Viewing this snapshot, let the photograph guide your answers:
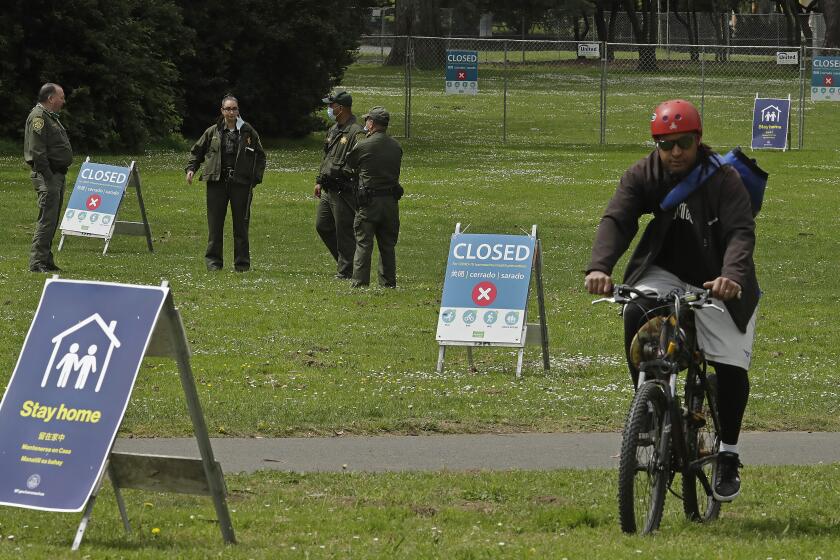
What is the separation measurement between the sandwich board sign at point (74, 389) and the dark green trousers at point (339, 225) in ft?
33.7

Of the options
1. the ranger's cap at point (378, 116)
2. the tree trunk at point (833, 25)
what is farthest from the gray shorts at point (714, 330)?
the tree trunk at point (833, 25)

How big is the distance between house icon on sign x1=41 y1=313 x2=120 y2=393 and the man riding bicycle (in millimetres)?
1970

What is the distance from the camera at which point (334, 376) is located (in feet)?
36.1

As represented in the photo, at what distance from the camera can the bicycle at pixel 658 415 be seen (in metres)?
6.04

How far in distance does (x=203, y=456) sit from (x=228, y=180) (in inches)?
440

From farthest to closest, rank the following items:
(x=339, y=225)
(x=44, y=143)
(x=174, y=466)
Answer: (x=339, y=225), (x=44, y=143), (x=174, y=466)

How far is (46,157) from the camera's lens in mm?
16016

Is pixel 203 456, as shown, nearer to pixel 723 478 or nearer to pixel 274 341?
pixel 723 478

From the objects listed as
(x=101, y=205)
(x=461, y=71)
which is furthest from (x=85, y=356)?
(x=461, y=71)

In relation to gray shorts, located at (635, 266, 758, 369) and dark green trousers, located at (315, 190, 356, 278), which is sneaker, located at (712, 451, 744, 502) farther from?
dark green trousers, located at (315, 190, 356, 278)

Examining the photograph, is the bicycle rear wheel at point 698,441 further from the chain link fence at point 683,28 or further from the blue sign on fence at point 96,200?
the chain link fence at point 683,28

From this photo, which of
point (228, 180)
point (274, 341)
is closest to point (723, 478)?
point (274, 341)

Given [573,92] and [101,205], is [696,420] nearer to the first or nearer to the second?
[101,205]

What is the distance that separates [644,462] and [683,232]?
1051 mm
